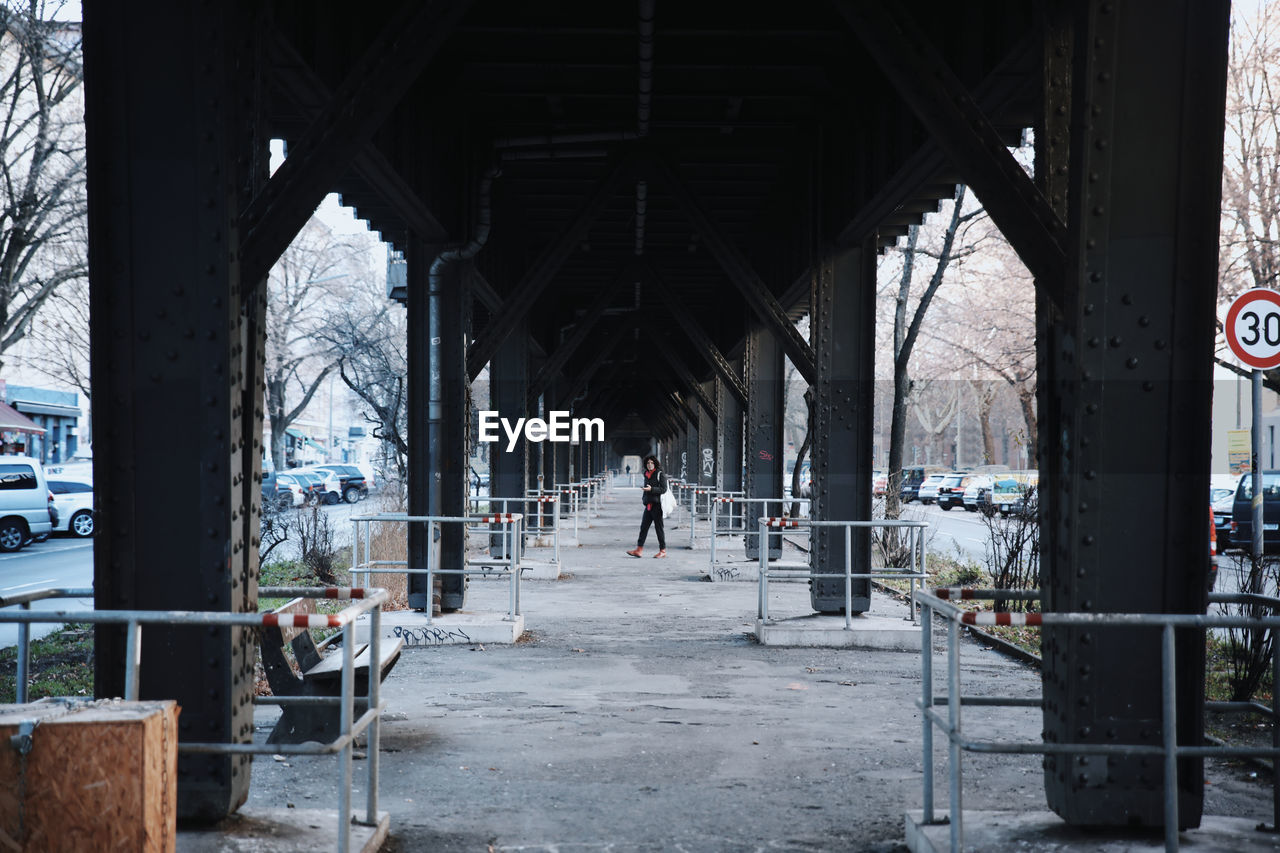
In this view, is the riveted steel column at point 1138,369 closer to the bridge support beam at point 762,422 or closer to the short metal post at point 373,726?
the short metal post at point 373,726

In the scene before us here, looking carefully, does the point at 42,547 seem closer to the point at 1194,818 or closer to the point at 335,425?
the point at 1194,818

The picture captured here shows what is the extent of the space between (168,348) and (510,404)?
18.9 metres

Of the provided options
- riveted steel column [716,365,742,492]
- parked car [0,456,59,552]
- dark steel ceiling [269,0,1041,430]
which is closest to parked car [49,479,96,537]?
parked car [0,456,59,552]

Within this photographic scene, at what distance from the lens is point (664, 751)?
7766 mm

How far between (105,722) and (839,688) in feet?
23.8

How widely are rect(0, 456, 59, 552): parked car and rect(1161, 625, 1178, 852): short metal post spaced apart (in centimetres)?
2852

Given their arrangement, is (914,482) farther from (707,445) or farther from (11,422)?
(11,422)

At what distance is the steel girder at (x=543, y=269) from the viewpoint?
1420 centimetres

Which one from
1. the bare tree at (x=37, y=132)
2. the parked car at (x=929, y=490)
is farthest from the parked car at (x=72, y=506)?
the parked car at (x=929, y=490)

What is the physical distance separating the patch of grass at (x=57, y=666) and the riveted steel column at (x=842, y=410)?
A: 7.46 metres

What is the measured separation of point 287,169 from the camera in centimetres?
596

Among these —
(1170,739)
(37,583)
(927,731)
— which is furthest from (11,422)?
(1170,739)

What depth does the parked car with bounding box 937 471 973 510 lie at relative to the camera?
2162 inches

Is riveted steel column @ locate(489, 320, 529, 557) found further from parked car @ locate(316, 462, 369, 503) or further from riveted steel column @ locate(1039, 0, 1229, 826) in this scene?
parked car @ locate(316, 462, 369, 503)
